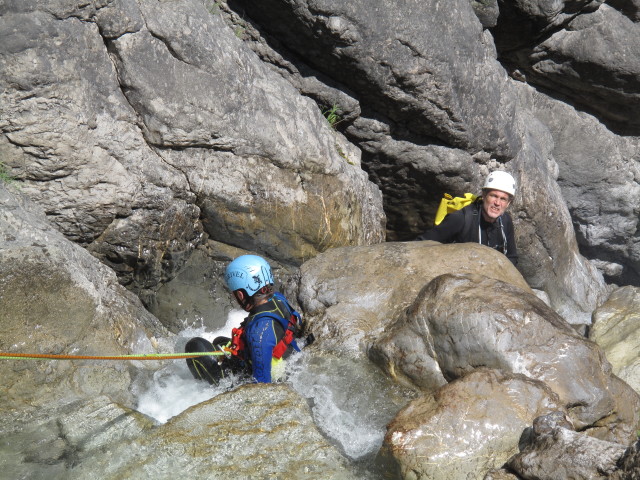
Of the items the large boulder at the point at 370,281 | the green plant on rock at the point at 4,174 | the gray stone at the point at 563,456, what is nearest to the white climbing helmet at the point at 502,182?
the large boulder at the point at 370,281

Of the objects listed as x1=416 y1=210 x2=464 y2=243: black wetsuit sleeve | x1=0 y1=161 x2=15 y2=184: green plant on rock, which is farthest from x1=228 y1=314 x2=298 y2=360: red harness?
x1=0 y1=161 x2=15 y2=184: green plant on rock

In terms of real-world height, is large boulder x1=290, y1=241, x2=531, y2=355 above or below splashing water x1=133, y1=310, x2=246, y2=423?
above

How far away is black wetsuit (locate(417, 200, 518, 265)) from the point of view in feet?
22.1

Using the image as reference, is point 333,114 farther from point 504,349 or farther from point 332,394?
point 504,349

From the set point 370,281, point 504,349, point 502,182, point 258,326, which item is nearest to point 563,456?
point 504,349

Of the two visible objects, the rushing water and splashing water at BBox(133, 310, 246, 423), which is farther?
splashing water at BBox(133, 310, 246, 423)

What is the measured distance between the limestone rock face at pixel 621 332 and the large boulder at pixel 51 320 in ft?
16.1

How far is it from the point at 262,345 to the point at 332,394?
78cm

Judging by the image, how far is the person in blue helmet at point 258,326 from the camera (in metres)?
4.75

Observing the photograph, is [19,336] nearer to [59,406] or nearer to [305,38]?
[59,406]

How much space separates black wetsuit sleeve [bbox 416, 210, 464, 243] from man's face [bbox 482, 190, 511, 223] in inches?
9.7

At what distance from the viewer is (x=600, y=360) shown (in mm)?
4770

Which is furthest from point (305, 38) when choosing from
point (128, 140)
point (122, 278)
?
point (122, 278)

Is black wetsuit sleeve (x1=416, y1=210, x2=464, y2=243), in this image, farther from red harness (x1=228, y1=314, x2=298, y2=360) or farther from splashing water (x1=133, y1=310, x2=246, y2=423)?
splashing water (x1=133, y1=310, x2=246, y2=423)
